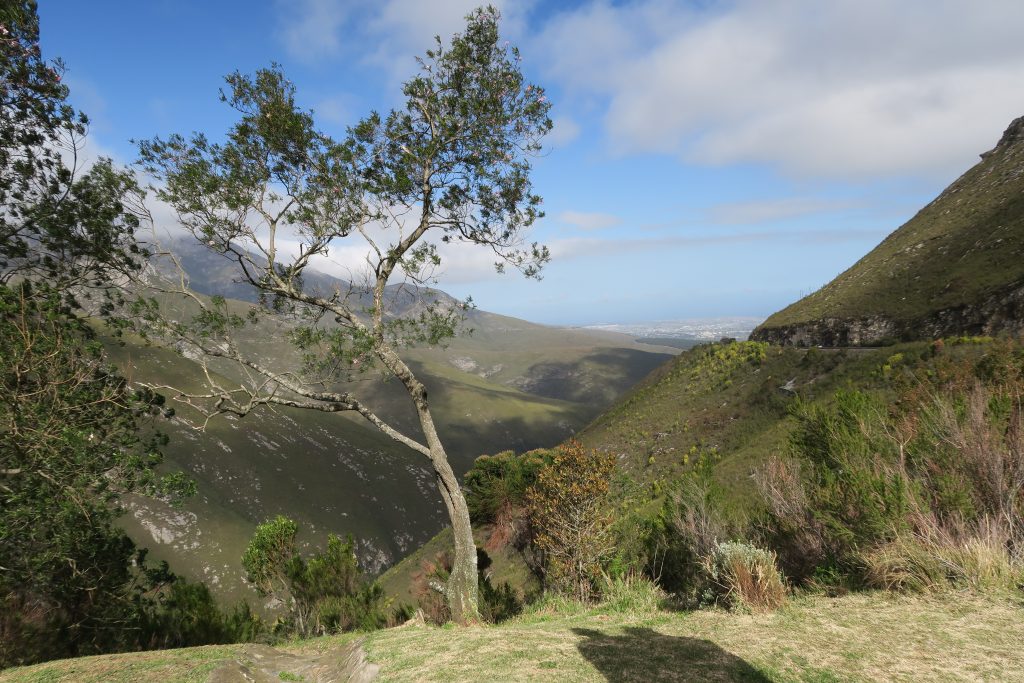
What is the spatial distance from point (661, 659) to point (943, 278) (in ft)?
232

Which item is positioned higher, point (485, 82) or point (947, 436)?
point (485, 82)

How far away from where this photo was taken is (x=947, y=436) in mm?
10883

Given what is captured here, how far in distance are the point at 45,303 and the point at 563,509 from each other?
16222 mm

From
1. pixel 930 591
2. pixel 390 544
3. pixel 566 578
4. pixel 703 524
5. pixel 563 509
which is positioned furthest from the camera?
pixel 390 544

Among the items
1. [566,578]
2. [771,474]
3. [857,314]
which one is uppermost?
[857,314]

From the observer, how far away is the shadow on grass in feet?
19.4

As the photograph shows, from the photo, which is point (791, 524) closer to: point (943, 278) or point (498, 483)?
point (498, 483)

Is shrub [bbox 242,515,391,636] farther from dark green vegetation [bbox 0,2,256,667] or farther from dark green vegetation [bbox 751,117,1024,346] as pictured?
dark green vegetation [bbox 751,117,1024,346]

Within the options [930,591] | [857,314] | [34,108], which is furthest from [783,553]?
[857,314]

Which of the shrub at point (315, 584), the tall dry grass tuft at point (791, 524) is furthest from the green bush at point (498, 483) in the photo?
the tall dry grass tuft at point (791, 524)

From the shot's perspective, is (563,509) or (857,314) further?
(857,314)

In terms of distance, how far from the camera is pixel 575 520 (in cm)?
1599

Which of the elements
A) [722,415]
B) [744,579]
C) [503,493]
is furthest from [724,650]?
[722,415]

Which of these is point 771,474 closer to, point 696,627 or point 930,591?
point 930,591
